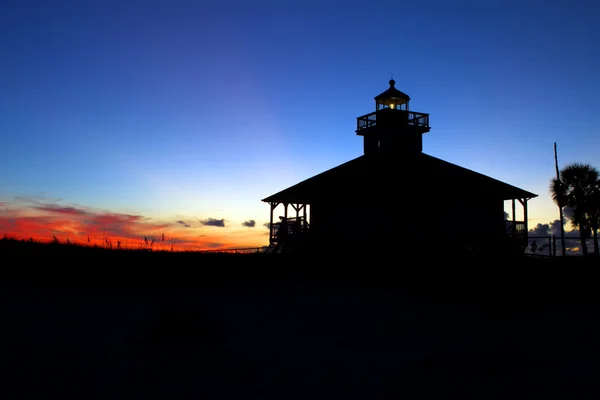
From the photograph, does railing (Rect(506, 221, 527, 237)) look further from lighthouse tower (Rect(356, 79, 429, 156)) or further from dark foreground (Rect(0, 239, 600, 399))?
dark foreground (Rect(0, 239, 600, 399))

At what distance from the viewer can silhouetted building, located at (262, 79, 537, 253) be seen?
27062 millimetres

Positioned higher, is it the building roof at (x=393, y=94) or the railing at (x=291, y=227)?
the building roof at (x=393, y=94)

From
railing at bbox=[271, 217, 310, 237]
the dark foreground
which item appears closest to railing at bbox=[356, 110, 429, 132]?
railing at bbox=[271, 217, 310, 237]

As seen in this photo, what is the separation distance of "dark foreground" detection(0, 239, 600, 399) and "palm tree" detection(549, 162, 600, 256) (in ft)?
69.3

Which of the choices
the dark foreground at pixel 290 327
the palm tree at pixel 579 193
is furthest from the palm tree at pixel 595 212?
the dark foreground at pixel 290 327

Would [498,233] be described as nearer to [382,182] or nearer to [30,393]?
[382,182]

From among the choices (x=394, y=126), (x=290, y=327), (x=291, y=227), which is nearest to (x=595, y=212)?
(x=394, y=126)

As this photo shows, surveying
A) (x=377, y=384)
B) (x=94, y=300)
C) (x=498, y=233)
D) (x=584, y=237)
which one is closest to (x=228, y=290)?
(x=94, y=300)

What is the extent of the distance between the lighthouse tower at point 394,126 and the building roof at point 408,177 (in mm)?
2436

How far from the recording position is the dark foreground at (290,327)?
8.40 m

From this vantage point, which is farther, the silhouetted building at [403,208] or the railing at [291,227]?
the railing at [291,227]

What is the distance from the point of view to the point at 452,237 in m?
27.6

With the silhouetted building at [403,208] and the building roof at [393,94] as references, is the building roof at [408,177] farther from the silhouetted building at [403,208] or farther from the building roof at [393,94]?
the building roof at [393,94]

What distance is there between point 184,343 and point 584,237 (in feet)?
112
